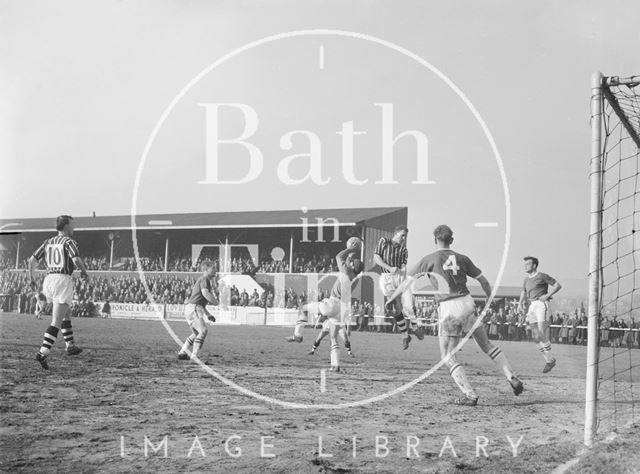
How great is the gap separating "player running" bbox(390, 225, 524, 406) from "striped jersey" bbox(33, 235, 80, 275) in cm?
537

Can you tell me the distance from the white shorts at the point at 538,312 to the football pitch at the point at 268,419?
1226 millimetres

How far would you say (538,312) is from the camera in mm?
11898

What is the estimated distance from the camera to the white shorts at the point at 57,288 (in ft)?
31.9

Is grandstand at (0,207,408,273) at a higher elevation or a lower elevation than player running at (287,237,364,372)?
higher

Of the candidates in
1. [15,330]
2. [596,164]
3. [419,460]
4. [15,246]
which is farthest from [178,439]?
[15,246]

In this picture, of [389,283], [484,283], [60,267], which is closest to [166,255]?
[389,283]

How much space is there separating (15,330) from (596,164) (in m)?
16.1

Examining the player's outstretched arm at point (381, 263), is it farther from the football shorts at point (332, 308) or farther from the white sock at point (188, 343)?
the white sock at point (188, 343)

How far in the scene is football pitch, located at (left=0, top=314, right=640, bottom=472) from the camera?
4574 millimetres

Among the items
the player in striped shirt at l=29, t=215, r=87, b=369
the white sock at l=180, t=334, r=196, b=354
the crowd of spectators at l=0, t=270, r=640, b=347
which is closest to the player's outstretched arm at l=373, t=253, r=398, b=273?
the white sock at l=180, t=334, r=196, b=354

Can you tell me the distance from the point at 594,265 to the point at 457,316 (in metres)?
1.87

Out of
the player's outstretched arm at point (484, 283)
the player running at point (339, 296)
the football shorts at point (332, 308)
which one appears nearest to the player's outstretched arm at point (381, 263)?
the player running at point (339, 296)

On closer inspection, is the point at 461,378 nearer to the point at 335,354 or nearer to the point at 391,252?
the point at 335,354

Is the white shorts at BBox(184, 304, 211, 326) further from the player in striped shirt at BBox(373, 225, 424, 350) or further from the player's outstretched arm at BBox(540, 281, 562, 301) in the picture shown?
the player's outstretched arm at BBox(540, 281, 562, 301)
